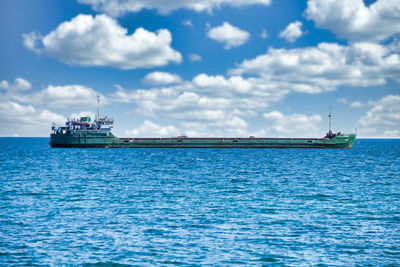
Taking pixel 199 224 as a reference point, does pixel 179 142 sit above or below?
above

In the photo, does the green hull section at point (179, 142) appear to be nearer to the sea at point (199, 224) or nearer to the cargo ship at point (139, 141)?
the cargo ship at point (139, 141)

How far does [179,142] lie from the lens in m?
120

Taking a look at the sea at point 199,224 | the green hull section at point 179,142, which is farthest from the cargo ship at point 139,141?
the sea at point 199,224

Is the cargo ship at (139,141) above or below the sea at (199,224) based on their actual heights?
above

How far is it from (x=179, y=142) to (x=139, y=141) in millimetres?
13967

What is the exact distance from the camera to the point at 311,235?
63.2 feet

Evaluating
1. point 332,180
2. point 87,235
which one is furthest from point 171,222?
point 332,180

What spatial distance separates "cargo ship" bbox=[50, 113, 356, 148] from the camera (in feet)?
383

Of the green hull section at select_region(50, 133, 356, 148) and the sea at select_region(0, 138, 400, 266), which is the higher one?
the green hull section at select_region(50, 133, 356, 148)

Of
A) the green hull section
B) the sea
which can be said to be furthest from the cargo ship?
the sea

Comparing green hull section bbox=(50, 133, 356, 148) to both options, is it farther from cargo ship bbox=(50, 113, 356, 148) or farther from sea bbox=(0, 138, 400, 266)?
sea bbox=(0, 138, 400, 266)

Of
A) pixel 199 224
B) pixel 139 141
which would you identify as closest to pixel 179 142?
pixel 139 141

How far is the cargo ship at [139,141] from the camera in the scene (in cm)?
11675

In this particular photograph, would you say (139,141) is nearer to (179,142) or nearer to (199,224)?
(179,142)
